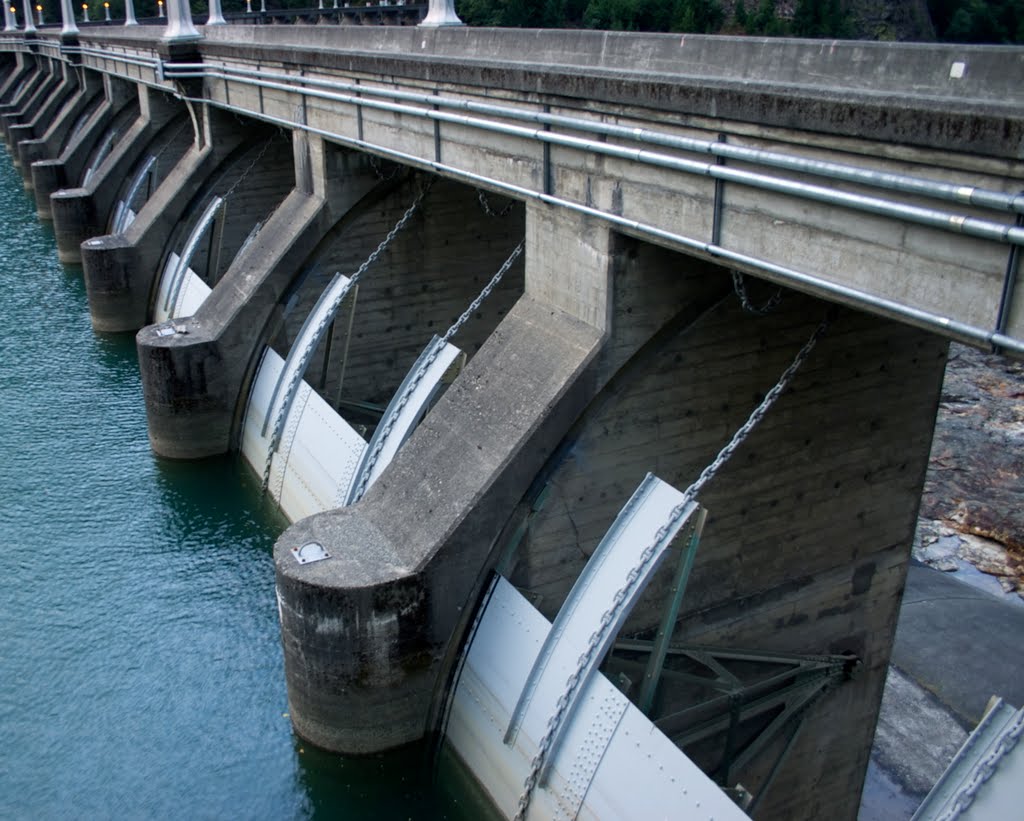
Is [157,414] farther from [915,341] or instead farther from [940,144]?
[940,144]

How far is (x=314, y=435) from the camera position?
13.5m

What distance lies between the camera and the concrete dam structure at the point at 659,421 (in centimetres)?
602

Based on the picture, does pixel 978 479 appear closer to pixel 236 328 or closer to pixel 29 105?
pixel 236 328

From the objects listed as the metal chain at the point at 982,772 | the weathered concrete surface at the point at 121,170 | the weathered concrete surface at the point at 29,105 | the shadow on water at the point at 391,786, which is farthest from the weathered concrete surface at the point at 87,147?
the metal chain at the point at 982,772

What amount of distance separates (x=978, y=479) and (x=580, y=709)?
47.3 ft

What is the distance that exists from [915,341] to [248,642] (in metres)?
7.68

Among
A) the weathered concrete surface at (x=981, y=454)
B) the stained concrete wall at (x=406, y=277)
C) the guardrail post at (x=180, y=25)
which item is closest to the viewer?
the stained concrete wall at (x=406, y=277)

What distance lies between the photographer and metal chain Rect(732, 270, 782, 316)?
8.03m

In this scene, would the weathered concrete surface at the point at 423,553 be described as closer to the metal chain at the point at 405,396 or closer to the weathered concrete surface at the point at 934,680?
the metal chain at the point at 405,396

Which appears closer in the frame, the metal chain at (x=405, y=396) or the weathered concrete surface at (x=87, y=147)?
the metal chain at (x=405, y=396)

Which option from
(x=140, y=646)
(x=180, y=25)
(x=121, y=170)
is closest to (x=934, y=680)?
(x=140, y=646)

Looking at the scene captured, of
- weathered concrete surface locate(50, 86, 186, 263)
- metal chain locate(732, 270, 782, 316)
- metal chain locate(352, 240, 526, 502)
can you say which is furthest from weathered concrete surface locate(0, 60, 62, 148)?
metal chain locate(732, 270, 782, 316)

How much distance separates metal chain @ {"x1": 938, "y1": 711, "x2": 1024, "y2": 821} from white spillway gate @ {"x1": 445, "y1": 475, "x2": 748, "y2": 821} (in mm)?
1546

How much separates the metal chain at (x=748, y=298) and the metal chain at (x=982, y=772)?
3546 millimetres
